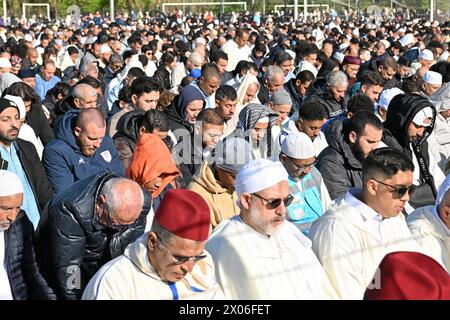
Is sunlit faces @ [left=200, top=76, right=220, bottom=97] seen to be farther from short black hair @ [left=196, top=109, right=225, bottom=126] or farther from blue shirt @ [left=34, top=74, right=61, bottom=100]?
blue shirt @ [left=34, top=74, right=61, bottom=100]

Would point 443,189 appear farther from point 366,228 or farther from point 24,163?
point 24,163

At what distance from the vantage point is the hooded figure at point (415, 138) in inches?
294

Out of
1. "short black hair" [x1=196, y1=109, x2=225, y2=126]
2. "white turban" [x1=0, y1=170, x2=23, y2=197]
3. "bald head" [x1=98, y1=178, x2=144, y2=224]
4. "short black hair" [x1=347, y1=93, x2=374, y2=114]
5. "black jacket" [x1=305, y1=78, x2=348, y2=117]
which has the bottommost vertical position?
"black jacket" [x1=305, y1=78, x2=348, y2=117]

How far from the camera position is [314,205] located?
6234mm

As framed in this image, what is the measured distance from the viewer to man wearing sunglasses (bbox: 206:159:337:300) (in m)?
4.55

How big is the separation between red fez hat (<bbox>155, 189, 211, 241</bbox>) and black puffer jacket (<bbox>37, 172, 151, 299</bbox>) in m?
0.89

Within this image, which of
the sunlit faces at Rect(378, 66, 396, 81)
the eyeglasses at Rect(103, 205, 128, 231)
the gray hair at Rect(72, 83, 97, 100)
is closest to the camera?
the eyeglasses at Rect(103, 205, 128, 231)

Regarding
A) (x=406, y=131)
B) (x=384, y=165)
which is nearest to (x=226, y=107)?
(x=406, y=131)

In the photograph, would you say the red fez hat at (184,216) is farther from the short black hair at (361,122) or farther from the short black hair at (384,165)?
the short black hair at (361,122)

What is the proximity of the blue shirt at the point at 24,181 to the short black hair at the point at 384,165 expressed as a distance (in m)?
2.36

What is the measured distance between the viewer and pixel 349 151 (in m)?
6.93

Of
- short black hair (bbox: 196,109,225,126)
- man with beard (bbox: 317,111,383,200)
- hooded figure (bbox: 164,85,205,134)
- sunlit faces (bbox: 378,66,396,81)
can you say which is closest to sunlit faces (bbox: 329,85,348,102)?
hooded figure (bbox: 164,85,205,134)
